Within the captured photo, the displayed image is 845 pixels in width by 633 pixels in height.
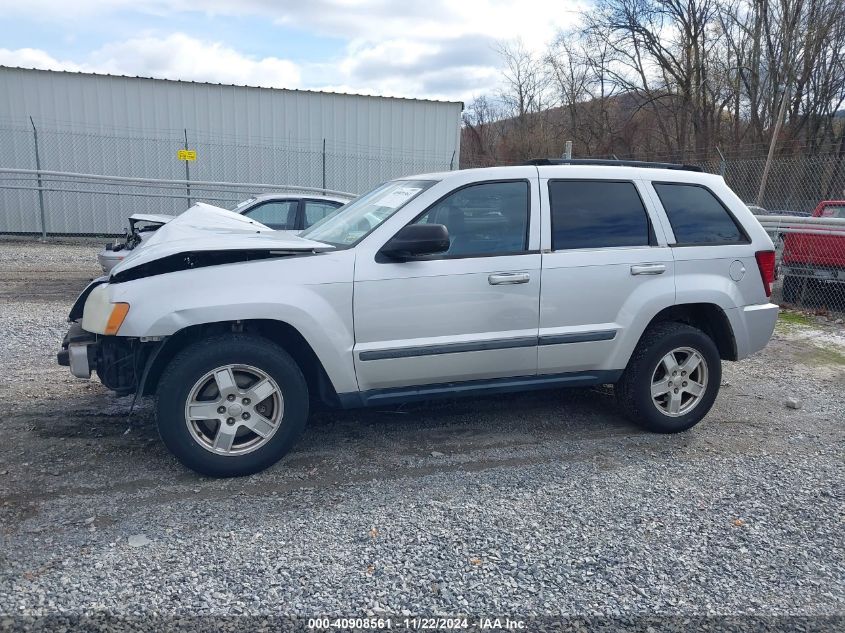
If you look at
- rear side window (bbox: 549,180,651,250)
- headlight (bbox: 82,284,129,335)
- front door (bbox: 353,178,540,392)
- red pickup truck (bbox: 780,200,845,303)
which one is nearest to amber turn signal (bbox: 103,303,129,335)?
headlight (bbox: 82,284,129,335)

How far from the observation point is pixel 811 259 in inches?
372

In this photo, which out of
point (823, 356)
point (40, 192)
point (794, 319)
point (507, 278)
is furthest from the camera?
point (40, 192)

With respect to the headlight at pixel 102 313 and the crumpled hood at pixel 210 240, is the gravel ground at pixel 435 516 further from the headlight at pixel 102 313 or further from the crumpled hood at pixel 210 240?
the crumpled hood at pixel 210 240

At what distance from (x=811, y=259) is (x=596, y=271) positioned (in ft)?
23.0

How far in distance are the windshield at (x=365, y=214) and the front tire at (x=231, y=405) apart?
877 millimetres

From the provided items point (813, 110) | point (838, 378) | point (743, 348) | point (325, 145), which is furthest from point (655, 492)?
point (813, 110)

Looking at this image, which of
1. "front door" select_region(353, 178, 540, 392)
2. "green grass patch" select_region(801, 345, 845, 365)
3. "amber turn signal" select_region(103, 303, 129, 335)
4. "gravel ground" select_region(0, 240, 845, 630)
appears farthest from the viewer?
"green grass patch" select_region(801, 345, 845, 365)

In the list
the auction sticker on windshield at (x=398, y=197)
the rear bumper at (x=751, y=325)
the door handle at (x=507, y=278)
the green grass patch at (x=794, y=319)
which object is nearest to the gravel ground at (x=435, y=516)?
the rear bumper at (x=751, y=325)

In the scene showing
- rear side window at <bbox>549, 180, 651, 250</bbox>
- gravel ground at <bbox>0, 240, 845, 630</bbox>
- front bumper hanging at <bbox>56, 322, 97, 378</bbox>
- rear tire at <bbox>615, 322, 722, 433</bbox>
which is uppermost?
rear side window at <bbox>549, 180, 651, 250</bbox>

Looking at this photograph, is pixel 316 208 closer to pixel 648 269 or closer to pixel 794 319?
pixel 648 269

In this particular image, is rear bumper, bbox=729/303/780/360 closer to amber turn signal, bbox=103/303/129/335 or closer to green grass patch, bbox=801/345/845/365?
green grass patch, bbox=801/345/845/365

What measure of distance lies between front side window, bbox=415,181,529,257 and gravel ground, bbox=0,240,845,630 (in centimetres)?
134

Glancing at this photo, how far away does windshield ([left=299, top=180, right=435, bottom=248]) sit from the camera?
4039 millimetres

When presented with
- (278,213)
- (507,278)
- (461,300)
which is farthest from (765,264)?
(278,213)
